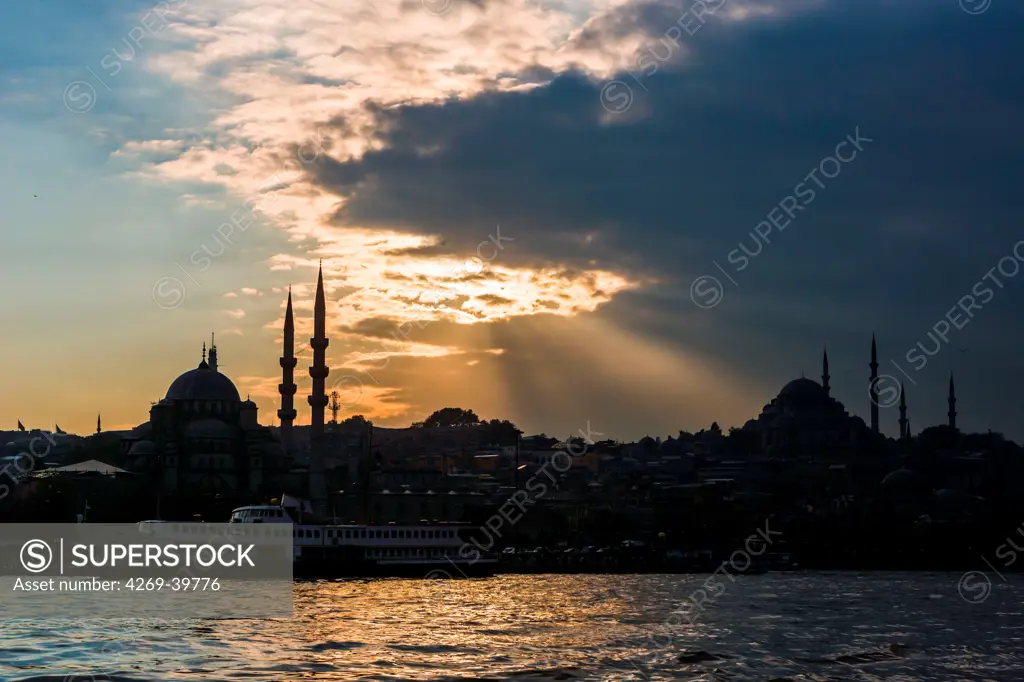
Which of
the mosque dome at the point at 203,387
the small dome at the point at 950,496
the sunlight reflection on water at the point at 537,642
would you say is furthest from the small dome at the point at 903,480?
the sunlight reflection on water at the point at 537,642

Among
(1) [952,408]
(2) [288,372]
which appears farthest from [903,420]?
(2) [288,372]

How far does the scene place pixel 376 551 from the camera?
71.0 meters

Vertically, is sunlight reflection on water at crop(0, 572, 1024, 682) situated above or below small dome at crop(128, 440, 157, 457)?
below

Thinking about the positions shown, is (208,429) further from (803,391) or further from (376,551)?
(803,391)

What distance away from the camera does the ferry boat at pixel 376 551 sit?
6719cm

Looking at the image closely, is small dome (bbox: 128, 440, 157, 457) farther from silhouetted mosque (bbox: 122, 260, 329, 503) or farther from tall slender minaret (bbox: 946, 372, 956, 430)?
tall slender minaret (bbox: 946, 372, 956, 430)

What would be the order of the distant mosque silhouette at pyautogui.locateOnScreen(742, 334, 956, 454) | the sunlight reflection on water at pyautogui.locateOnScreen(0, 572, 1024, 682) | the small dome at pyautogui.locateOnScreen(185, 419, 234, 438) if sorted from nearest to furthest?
the sunlight reflection on water at pyautogui.locateOnScreen(0, 572, 1024, 682)
the small dome at pyautogui.locateOnScreen(185, 419, 234, 438)
the distant mosque silhouette at pyautogui.locateOnScreen(742, 334, 956, 454)

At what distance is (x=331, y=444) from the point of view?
172125 mm

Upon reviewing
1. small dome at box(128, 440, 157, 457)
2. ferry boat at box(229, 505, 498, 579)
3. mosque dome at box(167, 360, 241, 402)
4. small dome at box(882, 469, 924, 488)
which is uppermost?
mosque dome at box(167, 360, 241, 402)

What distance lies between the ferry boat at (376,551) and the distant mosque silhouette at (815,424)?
88.2 metres

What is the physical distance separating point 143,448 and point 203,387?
297 inches

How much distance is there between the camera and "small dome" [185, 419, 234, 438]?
10688 cm

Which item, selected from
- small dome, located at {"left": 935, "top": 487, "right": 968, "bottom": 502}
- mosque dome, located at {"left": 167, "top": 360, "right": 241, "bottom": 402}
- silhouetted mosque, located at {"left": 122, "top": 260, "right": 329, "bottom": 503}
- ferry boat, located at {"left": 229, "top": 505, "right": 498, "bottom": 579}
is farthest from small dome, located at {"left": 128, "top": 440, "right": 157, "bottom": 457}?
small dome, located at {"left": 935, "top": 487, "right": 968, "bottom": 502}

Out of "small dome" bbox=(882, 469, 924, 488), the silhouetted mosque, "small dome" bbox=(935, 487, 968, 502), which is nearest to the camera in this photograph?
the silhouetted mosque
